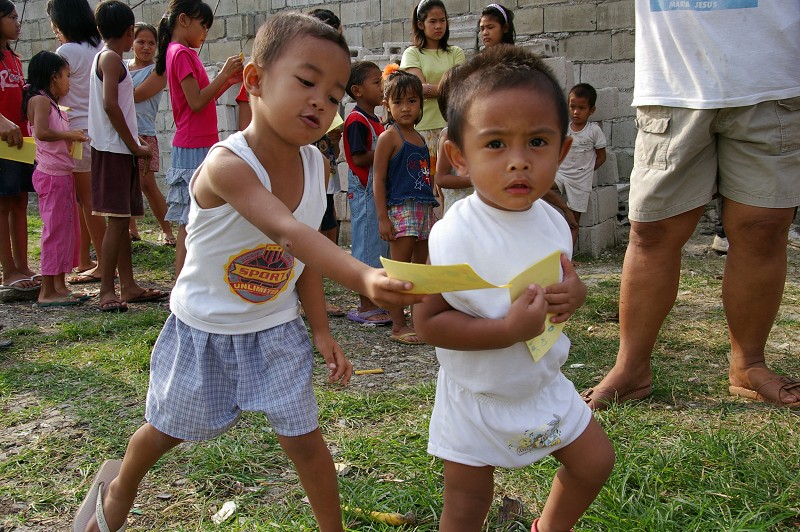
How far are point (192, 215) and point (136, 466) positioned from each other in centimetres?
72

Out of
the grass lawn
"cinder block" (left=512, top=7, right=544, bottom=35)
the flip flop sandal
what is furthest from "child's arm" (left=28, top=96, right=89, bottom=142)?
"cinder block" (left=512, top=7, right=544, bottom=35)

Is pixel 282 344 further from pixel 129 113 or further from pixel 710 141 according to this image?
pixel 129 113

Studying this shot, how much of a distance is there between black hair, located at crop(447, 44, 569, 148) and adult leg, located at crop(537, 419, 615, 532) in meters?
0.73

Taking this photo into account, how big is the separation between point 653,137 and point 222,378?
193 centimetres

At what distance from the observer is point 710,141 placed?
117 inches

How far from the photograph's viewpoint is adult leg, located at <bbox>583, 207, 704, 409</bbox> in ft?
10.0

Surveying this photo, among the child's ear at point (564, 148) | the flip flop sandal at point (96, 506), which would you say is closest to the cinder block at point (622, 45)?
the child's ear at point (564, 148)

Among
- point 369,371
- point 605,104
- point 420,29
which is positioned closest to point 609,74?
point 605,104

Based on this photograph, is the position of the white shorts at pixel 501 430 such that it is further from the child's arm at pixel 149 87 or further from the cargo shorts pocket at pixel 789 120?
the child's arm at pixel 149 87

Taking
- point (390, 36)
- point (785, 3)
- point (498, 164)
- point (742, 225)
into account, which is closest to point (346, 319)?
point (742, 225)

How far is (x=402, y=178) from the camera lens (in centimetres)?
457

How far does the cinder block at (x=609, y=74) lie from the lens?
26.1ft

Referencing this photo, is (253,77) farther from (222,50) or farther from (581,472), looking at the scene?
(222,50)

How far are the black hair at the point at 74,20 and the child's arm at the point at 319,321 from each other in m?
4.49
